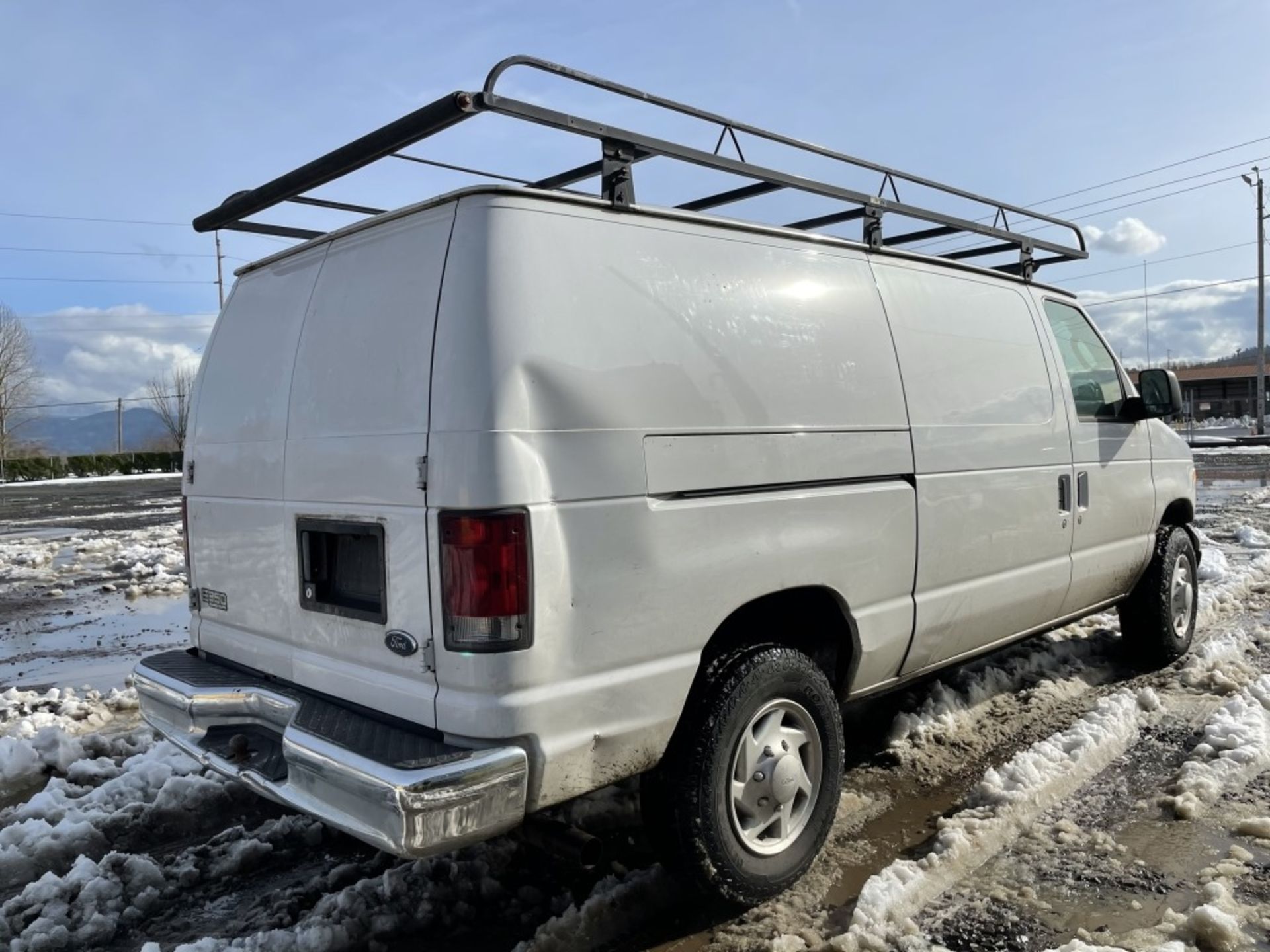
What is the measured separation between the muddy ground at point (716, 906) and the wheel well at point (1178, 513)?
0.96 meters

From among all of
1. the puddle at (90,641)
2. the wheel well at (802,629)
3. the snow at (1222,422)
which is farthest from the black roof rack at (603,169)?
the snow at (1222,422)

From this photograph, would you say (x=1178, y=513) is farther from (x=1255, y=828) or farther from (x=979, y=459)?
(x=1255, y=828)

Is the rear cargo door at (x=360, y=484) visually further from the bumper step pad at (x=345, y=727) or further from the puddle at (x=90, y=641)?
the puddle at (x=90, y=641)

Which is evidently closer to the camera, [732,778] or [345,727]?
[345,727]

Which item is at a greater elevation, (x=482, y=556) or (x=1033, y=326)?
(x=1033, y=326)

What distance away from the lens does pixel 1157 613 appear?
560cm

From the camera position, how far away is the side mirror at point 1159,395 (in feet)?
17.5

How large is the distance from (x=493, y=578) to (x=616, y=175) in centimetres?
142

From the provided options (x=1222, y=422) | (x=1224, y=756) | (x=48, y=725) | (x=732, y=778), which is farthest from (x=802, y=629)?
(x=1222, y=422)

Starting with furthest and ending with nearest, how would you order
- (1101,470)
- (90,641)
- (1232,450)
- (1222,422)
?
(1222,422) < (1232,450) < (90,641) < (1101,470)

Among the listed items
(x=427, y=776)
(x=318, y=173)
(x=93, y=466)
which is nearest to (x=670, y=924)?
(x=427, y=776)

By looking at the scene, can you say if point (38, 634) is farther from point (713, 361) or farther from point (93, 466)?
point (93, 466)

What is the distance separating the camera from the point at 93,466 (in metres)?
48.1

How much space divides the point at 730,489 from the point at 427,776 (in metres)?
1.31
